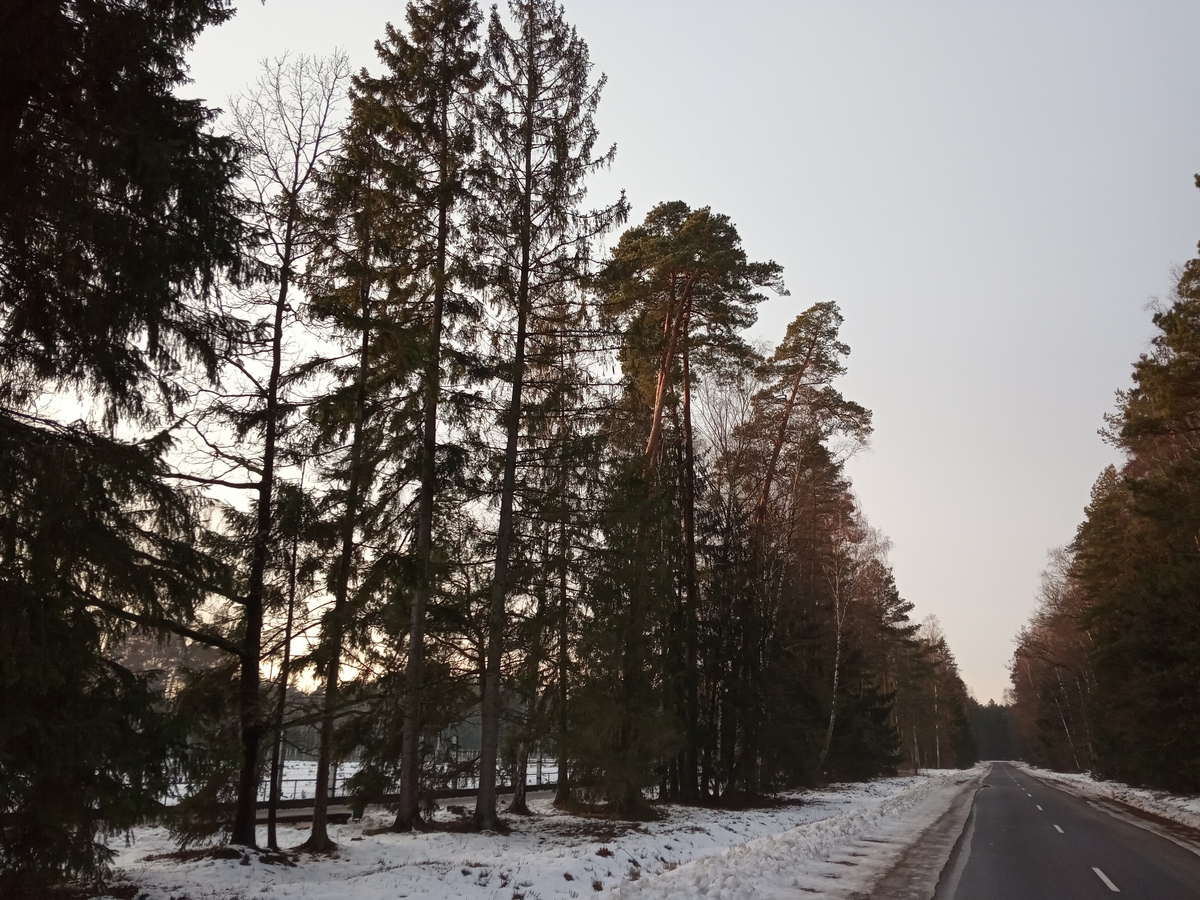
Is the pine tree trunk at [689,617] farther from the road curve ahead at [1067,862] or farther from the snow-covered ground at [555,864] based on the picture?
the road curve ahead at [1067,862]

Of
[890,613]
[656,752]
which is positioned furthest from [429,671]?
[890,613]

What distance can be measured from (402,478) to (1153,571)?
28573 millimetres

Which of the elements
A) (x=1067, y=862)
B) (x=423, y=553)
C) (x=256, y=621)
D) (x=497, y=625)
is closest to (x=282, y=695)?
(x=256, y=621)

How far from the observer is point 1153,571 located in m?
A: 28.6

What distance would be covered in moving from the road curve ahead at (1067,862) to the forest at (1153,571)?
333 inches

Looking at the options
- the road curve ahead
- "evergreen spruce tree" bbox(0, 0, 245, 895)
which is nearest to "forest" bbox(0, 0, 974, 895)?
"evergreen spruce tree" bbox(0, 0, 245, 895)

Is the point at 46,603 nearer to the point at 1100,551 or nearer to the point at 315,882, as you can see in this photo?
the point at 315,882

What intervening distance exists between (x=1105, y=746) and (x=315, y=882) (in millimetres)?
44142

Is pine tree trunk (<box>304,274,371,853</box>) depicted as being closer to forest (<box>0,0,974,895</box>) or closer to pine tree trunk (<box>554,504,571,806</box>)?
forest (<box>0,0,974,895</box>)

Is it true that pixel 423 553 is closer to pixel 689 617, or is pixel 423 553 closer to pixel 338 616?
pixel 338 616

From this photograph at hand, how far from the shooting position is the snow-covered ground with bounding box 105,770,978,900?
30.5ft

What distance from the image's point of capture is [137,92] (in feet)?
→ 26.1

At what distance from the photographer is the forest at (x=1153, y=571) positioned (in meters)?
20.9

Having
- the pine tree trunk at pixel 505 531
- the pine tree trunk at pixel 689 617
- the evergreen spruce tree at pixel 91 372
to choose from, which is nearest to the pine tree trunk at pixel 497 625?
the pine tree trunk at pixel 505 531
